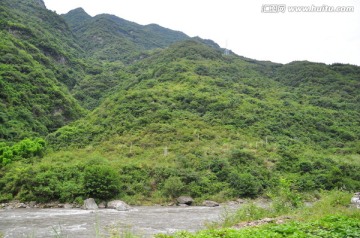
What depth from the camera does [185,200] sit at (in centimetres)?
4484

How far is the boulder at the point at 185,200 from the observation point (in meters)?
44.6

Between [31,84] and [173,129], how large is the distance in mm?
40541

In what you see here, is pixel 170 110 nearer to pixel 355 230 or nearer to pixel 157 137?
pixel 157 137

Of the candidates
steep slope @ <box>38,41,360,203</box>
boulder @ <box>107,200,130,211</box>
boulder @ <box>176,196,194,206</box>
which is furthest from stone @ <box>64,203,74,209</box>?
boulder @ <box>176,196,194,206</box>

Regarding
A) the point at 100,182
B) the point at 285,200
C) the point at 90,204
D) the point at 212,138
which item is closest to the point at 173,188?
the point at 100,182

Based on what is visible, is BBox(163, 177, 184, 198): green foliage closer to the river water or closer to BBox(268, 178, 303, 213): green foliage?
the river water

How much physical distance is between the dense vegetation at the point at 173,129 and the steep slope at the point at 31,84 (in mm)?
A: 326

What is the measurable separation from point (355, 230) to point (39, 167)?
44897mm

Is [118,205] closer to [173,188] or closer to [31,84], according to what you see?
[173,188]

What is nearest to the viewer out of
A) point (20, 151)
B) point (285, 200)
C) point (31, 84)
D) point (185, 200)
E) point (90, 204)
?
point (285, 200)

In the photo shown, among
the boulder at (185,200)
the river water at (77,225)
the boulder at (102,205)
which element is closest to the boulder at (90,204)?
the boulder at (102,205)

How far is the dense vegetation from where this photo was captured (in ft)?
156

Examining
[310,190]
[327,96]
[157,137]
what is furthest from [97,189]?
[327,96]

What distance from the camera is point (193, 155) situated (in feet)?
186
